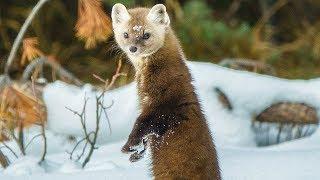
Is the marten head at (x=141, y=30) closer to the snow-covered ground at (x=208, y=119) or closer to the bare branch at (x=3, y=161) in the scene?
the snow-covered ground at (x=208, y=119)

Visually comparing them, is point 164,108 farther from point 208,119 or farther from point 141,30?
point 208,119

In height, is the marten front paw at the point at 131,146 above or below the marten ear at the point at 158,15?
below

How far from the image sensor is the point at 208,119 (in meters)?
5.51

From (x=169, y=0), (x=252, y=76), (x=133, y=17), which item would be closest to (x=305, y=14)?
(x=169, y=0)

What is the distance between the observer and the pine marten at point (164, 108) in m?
3.51

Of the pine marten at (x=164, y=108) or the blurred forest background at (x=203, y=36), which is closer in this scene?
the pine marten at (x=164, y=108)

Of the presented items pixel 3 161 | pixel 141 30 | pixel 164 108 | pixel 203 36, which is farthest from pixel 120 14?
pixel 203 36

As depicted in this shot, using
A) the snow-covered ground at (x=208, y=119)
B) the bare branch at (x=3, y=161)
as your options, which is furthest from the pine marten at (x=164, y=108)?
the bare branch at (x=3, y=161)

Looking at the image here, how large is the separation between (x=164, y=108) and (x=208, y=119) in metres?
1.93

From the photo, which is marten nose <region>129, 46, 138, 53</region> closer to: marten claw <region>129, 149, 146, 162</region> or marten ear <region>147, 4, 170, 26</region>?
marten ear <region>147, 4, 170, 26</region>

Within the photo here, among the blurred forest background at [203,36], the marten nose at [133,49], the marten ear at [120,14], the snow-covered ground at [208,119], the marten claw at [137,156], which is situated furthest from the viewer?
the blurred forest background at [203,36]

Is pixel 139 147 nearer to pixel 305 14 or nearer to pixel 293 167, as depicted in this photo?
pixel 293 167

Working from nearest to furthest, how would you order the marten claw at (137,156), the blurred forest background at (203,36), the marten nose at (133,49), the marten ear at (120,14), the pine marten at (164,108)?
1. the pine marten at (164,108)
2. the marten claw at (137,156)
3. the marten nose at (133,49)
4. the marten ear at (120,14)
5. the blurred forest background at (203,36)

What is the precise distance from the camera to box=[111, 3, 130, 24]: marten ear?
3.90 meters
